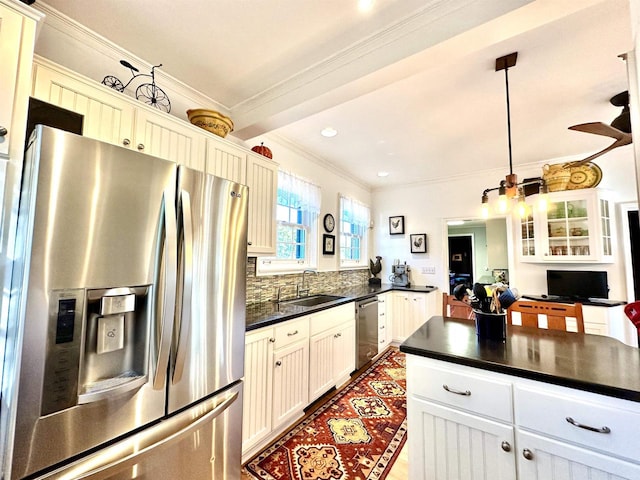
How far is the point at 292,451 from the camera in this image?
6.31ft

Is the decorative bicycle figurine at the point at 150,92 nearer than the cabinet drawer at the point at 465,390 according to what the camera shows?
No

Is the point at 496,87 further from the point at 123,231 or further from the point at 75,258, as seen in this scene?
the point at 75,258

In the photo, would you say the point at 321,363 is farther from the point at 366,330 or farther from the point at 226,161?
the point at 226,161

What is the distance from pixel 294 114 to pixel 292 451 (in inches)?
98.2

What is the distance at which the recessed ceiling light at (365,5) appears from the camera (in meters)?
1.44

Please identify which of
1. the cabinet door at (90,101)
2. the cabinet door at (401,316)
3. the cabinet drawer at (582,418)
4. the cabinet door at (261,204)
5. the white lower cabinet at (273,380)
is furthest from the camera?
the cabinet door at (401,316)

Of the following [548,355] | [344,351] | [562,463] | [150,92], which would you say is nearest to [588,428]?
[562,463]

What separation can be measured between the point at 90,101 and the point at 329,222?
2.92m

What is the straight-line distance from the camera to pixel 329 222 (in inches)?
155

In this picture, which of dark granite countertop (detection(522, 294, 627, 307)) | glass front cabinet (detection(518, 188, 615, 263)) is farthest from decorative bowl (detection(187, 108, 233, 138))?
dark granite countertop (detection(522, 294, 627, 307))

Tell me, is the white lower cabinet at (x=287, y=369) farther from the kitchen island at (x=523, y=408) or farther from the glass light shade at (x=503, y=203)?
the glass light shade at (x=503, y=203)

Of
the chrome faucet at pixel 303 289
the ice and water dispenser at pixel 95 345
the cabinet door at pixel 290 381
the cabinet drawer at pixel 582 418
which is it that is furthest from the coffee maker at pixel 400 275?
the ice and water dispenser at pixel 95 345

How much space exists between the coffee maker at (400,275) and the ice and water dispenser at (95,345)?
409 cm

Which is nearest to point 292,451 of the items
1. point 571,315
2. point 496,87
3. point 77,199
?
point 77,199
